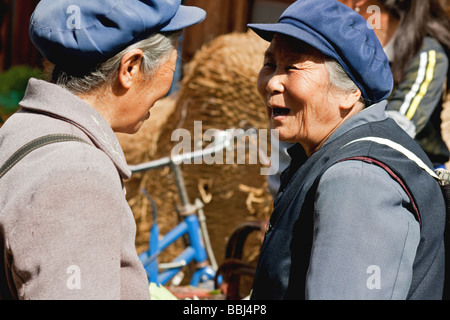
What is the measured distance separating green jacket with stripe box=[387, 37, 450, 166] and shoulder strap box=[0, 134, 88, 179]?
1835mm

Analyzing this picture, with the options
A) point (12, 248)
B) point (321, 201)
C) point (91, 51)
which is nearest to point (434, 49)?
point (321, 201)

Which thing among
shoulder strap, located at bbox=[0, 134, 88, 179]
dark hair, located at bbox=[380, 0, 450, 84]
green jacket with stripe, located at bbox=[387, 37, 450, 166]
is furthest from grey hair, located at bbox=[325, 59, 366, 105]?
dark hair, located at bbox=[380, 0, 450, 84]

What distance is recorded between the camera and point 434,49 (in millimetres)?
2914

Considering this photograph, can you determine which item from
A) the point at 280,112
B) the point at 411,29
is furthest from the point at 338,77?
the point at 411,29

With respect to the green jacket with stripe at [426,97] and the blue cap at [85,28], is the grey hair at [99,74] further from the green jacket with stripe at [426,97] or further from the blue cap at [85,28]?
the green jacket with stripe at [426,97]

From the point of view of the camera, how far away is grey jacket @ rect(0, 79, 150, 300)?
118cm

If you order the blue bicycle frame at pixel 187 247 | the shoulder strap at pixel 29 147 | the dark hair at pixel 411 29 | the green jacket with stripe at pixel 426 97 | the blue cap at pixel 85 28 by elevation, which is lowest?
the blue bicycle frame at pixel 187 247

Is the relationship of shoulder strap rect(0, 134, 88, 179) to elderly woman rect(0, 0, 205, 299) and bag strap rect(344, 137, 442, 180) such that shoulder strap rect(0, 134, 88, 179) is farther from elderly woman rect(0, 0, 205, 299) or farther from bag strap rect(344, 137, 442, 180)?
bag strap rect(344, 137, 442, 180)

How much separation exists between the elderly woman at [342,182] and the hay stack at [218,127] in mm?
2377

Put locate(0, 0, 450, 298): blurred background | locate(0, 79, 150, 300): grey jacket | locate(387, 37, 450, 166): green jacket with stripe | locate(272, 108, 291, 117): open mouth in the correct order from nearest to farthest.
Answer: locate(0, 79, 150, 300): grey jacket → locate(272, 108, 291, 117): open mouth → locate(387, 37, 450, 166): green jacket with stripe → locate(0, 0, 450, 298): blurred background

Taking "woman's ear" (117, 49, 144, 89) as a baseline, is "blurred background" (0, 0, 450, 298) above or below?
below

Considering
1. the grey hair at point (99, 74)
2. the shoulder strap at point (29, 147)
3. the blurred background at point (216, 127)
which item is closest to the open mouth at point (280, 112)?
the grey hair at point (99, 74)

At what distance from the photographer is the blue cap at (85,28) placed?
55.0 inches

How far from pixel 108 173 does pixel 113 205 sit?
0.23ft
